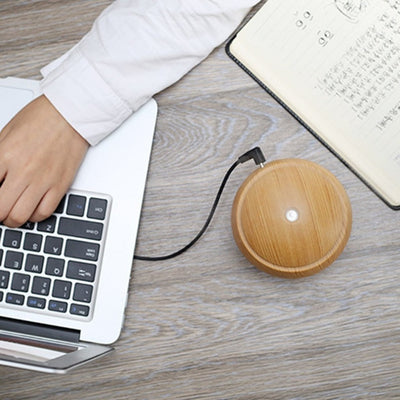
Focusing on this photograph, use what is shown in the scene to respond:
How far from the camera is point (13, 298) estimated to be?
609mm

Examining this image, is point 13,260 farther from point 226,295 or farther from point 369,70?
point 369,70

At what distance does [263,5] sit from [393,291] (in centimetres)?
35

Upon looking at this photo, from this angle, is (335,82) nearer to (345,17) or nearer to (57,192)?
(345,17)

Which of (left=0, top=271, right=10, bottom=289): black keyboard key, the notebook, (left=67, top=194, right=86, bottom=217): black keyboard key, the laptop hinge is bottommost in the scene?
the laptop hinge

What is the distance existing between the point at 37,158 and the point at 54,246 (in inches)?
3.8

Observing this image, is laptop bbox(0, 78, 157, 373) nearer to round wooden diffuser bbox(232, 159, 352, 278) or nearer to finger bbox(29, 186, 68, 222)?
finger bbox(29, 186, 68, 222)

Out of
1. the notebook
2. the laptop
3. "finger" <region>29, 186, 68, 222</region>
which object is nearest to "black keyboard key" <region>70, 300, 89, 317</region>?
the laptop

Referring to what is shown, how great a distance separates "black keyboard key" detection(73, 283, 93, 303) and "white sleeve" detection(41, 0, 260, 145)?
0.52ft

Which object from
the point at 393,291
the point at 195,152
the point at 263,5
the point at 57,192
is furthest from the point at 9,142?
the point at 393,291

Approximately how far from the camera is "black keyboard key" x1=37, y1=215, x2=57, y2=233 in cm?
61

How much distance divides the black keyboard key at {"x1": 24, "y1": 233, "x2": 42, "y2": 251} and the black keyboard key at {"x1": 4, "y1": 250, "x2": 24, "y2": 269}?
0.04ft

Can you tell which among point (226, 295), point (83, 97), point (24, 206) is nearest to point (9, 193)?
point (24, 206)

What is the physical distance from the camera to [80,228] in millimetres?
608

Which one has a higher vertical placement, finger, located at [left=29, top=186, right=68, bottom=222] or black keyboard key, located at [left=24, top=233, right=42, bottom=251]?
finger, located at [left=29, top=186, right=68, bottom=222]
